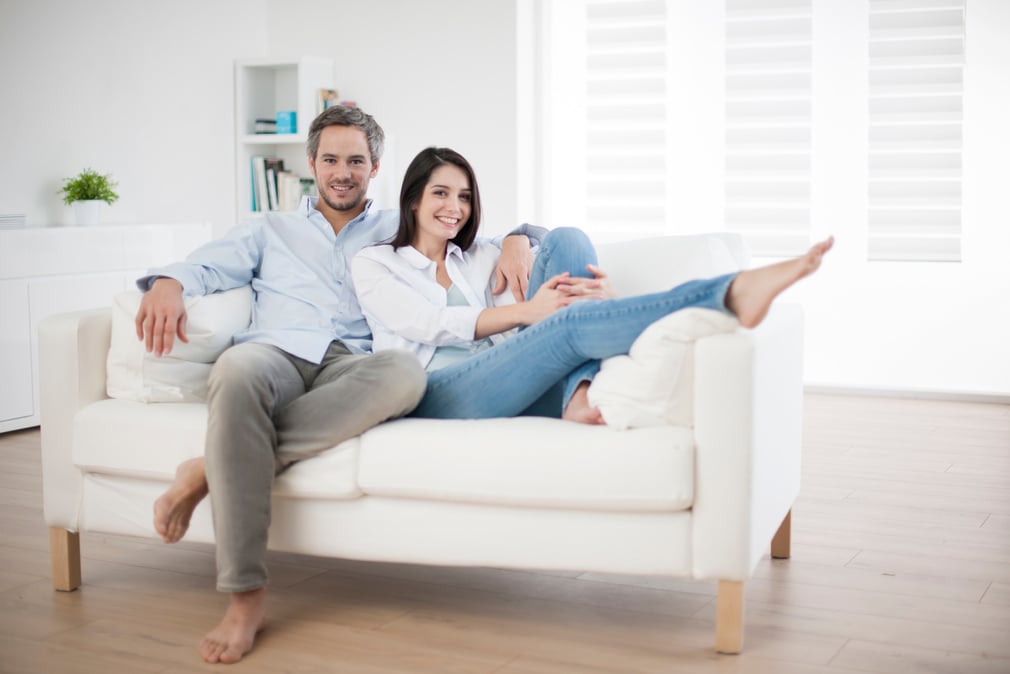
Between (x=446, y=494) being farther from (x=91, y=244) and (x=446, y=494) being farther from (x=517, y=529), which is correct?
(x=91, y=244)

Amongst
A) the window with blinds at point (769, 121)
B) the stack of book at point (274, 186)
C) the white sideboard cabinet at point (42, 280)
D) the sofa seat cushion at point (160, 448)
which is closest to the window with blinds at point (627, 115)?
the window with blinds at point (769, 121)

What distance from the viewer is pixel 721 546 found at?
7.00 feet

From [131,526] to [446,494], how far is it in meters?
0.79

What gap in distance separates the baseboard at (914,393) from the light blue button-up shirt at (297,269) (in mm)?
2984

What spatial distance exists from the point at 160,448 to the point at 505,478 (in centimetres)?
79

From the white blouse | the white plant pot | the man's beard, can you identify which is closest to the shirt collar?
the white blouse

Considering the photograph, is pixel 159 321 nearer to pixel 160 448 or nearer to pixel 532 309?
pixel 160 448

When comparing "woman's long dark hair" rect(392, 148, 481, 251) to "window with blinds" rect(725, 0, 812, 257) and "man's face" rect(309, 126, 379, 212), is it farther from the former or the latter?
"window with blinds" rect(725, 0, 812, 257)

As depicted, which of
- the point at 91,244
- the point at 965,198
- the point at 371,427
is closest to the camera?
the point at 371,427

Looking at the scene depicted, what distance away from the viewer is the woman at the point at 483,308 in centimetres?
219

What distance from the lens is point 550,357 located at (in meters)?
2.37

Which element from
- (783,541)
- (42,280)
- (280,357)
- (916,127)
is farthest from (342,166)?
(916,127)

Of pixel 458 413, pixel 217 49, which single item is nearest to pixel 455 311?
pixel 458 413

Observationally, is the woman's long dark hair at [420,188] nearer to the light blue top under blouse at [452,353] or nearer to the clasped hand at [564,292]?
the light blue top under blouse at [452,353]
